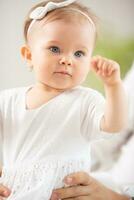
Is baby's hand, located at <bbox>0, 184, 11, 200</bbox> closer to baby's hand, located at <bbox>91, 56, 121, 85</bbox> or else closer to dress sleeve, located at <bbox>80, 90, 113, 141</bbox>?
dress sleeve, located at <bbox>80, 90, 113, 141</bbox>

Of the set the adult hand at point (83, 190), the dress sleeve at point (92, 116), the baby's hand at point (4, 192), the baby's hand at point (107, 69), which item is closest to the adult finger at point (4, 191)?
the baby's hand at point (4, 192)

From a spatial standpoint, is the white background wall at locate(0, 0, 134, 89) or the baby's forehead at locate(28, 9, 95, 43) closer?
the baby's forehead at locate(28, 9, 95, 43)

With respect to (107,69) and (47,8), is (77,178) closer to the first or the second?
(107,69)

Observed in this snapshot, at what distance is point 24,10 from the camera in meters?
1.20

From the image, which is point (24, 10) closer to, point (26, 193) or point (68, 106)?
point (68, 106)

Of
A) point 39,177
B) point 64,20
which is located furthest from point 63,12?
point 39,177

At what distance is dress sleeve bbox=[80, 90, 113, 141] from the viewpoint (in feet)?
3.34

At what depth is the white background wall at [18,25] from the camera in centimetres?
120

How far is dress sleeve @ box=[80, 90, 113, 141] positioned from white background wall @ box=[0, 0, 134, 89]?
221 mm

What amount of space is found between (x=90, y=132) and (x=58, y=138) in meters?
0.08

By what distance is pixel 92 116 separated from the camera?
1.03 m

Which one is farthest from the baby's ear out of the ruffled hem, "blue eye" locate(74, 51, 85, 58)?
the ruffled hem

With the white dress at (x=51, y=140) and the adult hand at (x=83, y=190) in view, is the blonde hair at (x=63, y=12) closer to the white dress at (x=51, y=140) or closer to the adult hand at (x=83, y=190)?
→ the white dress at (x=51, y=140)

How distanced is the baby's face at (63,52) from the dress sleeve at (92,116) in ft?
0.20
